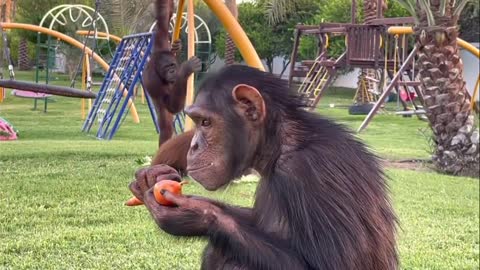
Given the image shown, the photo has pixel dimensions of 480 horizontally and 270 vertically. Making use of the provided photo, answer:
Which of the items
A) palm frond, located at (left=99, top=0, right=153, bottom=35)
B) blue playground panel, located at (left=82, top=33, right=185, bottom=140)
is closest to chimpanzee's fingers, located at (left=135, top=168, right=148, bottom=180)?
palm frond, located at (left=99, top=0, right=153, bottom=35)

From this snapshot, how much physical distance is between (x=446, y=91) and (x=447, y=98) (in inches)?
4.0

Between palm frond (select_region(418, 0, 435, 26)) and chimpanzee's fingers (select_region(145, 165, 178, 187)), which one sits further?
palm frond (select_region(418, 0, 435, 26))

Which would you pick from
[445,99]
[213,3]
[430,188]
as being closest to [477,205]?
[430,188]

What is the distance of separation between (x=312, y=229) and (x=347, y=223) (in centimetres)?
14

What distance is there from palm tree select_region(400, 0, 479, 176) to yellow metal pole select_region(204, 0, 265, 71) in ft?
18.5

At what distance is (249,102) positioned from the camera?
2.73 metres

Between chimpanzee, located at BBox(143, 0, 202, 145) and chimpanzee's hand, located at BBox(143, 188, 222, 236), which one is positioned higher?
chimpanzee, located at BBox(143, 0, 202, 145)

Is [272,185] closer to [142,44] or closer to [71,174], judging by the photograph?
[71,174]

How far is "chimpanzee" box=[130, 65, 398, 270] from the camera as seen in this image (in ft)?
8.16

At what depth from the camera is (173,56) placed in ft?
13.6

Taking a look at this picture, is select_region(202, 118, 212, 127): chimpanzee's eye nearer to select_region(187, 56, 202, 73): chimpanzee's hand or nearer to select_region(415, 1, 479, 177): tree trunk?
select_region(187, 56, 202, 73): chimpanzee's hand

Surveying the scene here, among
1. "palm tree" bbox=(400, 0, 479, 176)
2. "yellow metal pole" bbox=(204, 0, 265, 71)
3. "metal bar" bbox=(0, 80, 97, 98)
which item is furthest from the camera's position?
"palm tree" bbox=(400, 0, 479, 176)

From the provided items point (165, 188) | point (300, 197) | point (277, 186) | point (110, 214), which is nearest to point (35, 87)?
point (165, 188)

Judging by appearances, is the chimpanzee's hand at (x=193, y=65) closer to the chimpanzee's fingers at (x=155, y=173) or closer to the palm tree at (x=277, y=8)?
the chimpanzee's fingers at (x=155, y=173)
